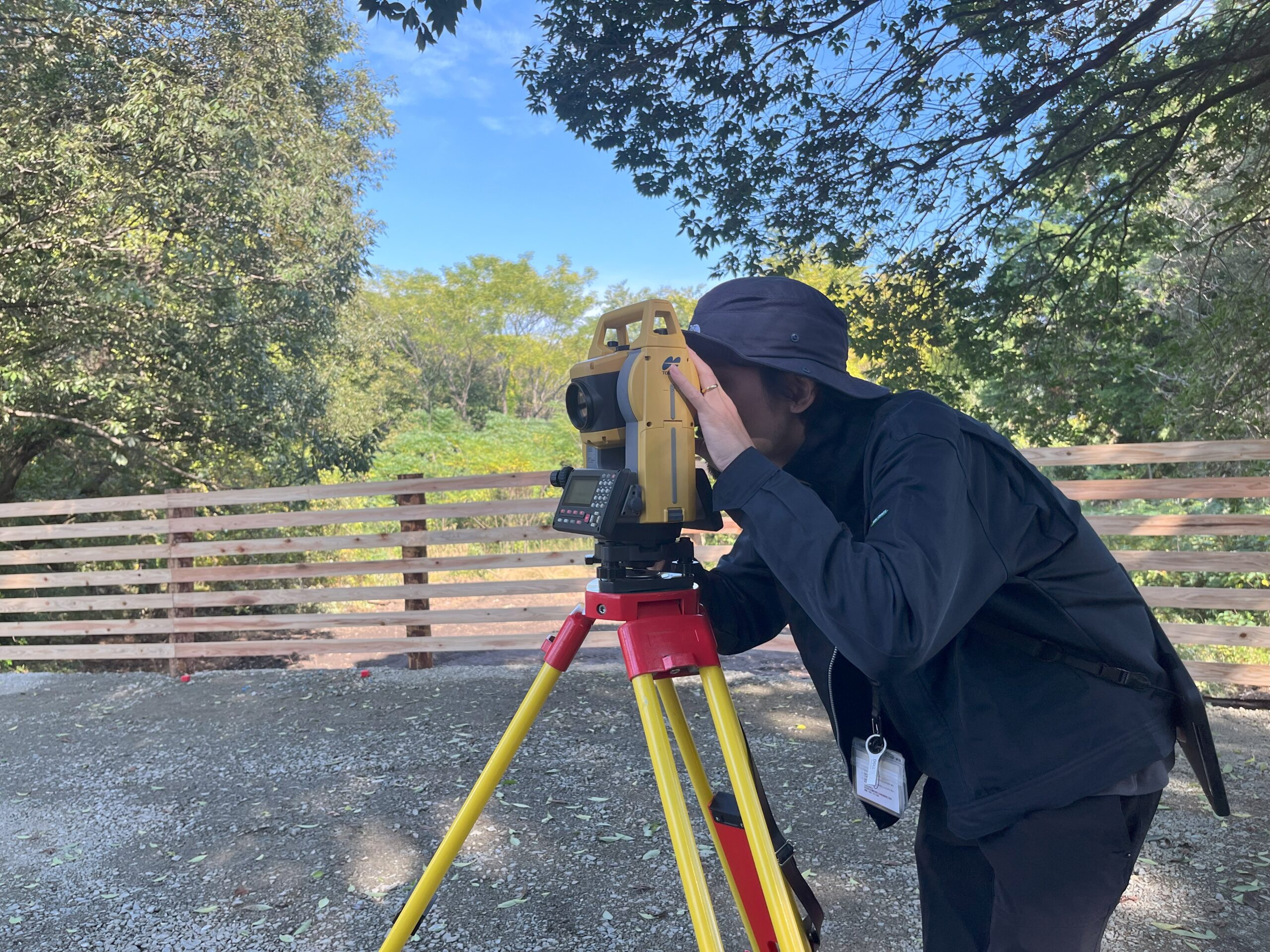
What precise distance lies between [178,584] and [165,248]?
3.53m

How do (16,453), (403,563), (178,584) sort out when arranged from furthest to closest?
(16,453) < (178,584) < (403,563)

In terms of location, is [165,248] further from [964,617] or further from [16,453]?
[964,617]

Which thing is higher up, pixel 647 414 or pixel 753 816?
pixel 647 414

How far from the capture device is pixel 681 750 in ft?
5.13

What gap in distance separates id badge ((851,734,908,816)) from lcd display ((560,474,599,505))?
2.21ft

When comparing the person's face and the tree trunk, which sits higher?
the person's face

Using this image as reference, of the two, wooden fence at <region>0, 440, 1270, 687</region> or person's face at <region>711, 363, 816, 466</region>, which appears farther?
wooden fence at <region>0, 440, 1270, 687</region>

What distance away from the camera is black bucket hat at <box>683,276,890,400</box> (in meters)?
1.32

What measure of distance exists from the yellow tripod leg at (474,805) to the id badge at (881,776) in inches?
23.4

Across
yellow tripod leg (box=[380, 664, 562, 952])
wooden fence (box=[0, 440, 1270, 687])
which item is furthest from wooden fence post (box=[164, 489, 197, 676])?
yellow tripod leg (box=[380, 664, 562, 952])

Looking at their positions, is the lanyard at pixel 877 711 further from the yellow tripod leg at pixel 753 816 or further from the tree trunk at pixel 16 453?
the tree trunk at pixel 16 453

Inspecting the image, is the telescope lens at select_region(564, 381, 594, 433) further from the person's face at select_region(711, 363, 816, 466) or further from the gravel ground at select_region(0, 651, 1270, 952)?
the gravel ground at select_region(0, 651, 1270, 952)

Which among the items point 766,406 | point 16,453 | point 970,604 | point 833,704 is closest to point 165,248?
point 16,453

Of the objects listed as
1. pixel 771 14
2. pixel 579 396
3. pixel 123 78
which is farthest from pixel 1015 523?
pixel 123 78
